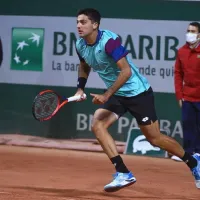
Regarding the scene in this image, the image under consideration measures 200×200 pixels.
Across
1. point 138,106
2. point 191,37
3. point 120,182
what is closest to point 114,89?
point 138,106

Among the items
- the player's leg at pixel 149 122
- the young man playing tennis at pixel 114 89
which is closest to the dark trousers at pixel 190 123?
the young man playing tennis at pixel 114 89

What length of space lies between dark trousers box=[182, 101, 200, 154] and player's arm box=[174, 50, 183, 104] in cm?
12

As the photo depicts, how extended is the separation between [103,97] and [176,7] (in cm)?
363

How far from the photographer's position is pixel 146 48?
952 cm

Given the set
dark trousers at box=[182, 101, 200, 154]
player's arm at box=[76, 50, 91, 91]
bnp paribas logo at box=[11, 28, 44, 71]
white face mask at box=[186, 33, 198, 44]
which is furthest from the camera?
bnp paribas logo at box=[11, 28, 44, 71]

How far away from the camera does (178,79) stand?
28.5 feet

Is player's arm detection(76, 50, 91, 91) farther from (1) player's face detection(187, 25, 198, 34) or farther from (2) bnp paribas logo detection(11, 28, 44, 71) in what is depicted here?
(2) bnp paribas logo detection(11, 28, 44, 71)

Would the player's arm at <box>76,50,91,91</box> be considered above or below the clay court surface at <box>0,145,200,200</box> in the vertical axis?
above

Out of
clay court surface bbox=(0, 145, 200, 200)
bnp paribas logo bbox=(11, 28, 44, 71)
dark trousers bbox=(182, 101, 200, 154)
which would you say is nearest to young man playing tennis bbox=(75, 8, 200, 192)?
clay court surface bbox=(0, 145, 200, 200)

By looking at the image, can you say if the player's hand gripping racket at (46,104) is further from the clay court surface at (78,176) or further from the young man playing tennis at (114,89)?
the clay court surface at (78,176)

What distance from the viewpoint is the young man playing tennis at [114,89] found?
6.21 meters

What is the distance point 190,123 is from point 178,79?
0.55m

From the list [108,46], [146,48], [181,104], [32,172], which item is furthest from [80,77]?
[146,48]

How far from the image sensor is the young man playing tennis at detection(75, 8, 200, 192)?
6207 millimetres
